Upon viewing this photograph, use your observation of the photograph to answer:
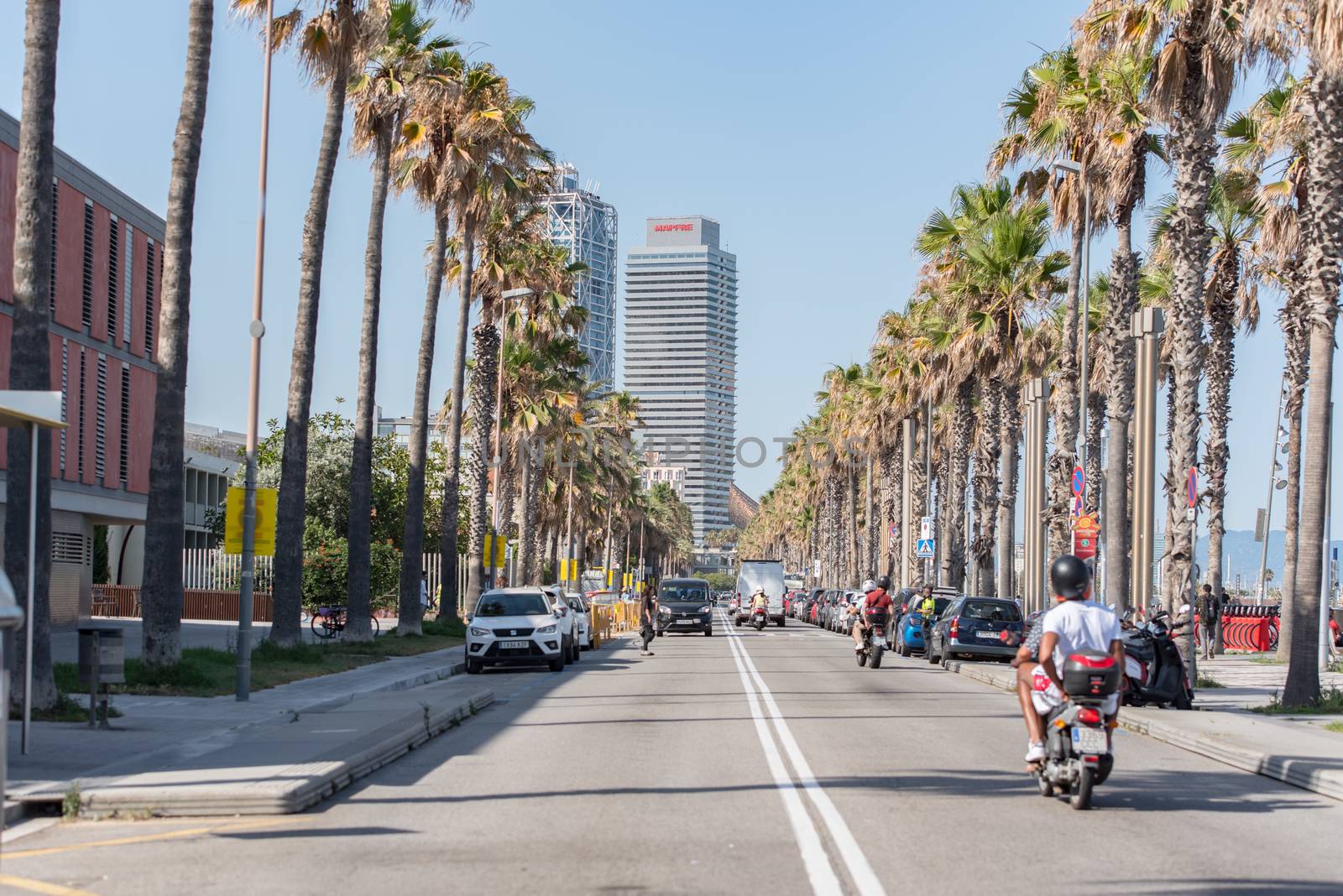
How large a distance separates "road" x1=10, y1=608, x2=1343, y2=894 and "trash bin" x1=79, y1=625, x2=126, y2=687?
3.28 m

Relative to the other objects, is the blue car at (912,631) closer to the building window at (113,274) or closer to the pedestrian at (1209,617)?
the pedestrian at (1209,617)

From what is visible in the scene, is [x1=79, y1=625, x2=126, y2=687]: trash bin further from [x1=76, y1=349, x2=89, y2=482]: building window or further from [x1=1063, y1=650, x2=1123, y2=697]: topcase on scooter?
[x1=76, y1=349, x2=89, y2=482]: building window

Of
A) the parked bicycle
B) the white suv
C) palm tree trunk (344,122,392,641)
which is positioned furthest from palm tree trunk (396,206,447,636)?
the white suv

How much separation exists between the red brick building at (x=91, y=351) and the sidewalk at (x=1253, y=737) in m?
26.2

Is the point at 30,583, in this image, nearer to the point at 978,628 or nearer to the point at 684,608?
the point at 978,628

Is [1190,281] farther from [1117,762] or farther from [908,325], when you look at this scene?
[908,325]

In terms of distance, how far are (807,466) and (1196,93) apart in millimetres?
91899

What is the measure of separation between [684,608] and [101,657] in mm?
37338

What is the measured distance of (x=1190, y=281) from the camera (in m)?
25.2

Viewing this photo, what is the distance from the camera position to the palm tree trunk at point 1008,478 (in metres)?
43.9

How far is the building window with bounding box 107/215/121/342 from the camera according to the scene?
44531 mm

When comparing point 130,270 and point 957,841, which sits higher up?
point 130,270

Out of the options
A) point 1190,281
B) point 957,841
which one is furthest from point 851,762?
point 1190,281

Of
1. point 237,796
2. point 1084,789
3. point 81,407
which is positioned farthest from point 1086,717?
point 81,407
